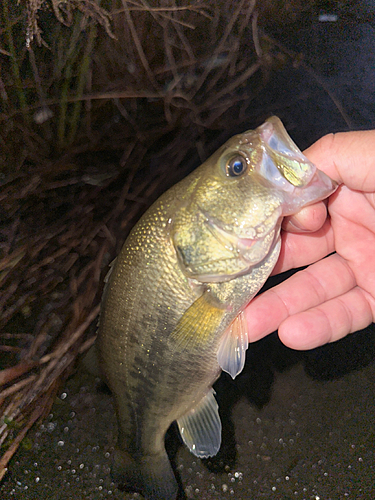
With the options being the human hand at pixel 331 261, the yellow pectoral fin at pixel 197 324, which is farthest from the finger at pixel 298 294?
the yellow pectoral fin at pixel 197 324

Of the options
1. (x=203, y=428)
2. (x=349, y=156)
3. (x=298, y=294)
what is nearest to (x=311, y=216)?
(x=349, y=156)

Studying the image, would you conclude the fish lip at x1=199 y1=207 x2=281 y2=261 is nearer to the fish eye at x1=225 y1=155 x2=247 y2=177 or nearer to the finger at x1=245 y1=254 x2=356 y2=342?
the fish eye at x1=225 y1=155 x2=247 y2=177

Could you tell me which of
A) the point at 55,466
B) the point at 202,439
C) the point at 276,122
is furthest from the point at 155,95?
the point at 55,466

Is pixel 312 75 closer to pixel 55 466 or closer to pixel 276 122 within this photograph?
pixel 276 122

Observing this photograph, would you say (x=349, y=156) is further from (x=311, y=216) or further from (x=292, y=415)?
(x=292, y=415)

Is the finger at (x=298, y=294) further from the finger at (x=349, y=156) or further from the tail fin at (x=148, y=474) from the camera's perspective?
the tail fin at (x=148, y=474)

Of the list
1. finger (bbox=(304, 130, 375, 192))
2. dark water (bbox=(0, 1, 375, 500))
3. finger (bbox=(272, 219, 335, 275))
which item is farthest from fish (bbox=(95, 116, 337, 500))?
dark water (bbox=(0, 1, 375, 500))
